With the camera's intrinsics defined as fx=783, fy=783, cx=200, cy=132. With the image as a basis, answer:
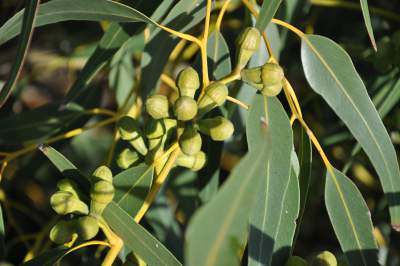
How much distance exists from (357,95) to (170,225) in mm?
757

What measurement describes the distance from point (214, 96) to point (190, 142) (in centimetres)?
9

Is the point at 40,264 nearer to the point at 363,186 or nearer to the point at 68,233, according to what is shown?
the point at 68,233

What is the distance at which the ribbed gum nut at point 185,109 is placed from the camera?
1314 mm

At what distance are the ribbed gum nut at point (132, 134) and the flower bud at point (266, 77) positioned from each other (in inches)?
9.1

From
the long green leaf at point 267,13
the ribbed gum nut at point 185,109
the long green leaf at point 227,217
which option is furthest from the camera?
the long green leaf at point 267,13

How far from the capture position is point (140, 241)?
134 centimetres

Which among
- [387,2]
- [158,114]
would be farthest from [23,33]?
[387,2]

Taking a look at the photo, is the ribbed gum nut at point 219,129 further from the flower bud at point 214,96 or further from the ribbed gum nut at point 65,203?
the ribbed gum nut at point 65,203

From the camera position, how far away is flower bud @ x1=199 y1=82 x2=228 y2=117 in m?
1.34

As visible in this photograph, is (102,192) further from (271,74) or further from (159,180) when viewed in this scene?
(271,74)

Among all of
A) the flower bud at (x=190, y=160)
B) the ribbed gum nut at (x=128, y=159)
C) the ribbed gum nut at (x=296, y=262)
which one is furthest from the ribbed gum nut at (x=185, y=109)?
the ribbed gum nut at (x=296, y=262)

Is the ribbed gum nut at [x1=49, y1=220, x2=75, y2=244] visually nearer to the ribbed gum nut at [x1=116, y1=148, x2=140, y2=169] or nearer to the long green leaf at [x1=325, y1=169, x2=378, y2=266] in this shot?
the ribbed gum nut at [x1=116, y1=148, x2=140, y2=169]

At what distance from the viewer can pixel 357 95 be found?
153 centimetres

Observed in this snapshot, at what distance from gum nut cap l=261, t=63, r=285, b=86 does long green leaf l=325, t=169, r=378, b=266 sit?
0.93ft
